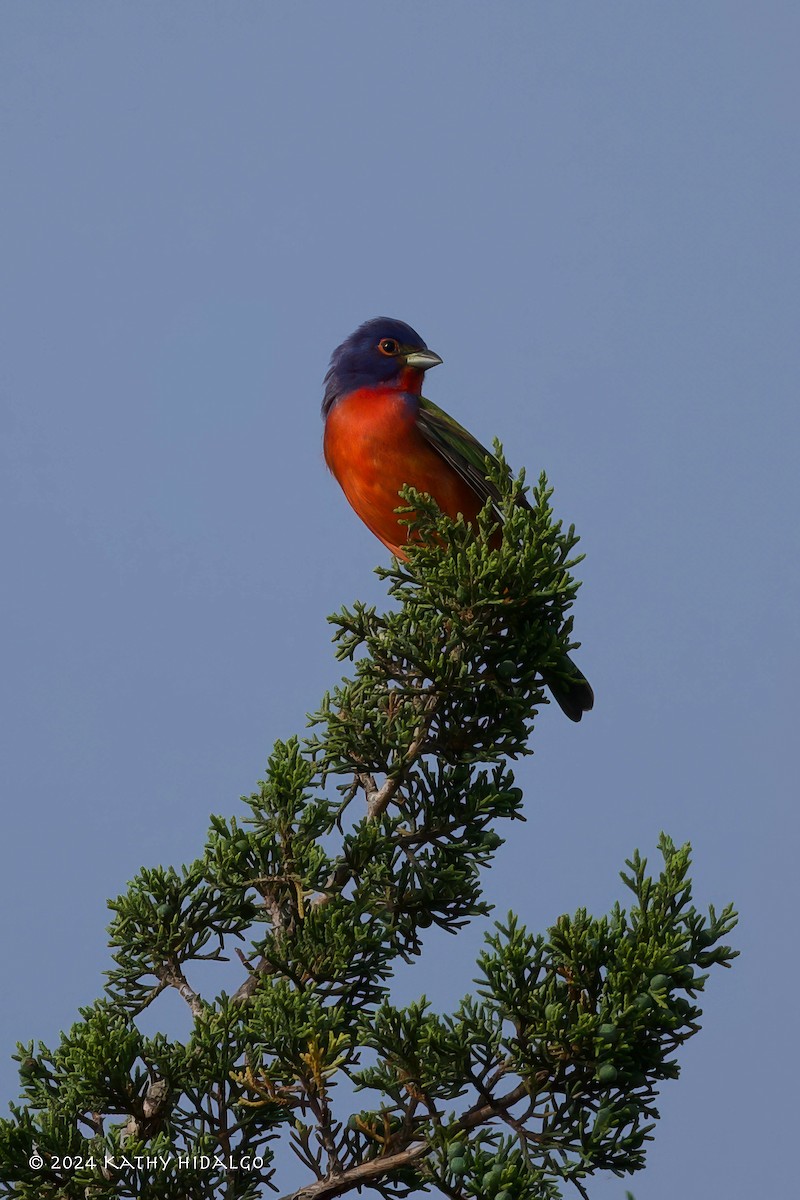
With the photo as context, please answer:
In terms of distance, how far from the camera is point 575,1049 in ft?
14.8

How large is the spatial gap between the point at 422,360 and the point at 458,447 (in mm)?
947

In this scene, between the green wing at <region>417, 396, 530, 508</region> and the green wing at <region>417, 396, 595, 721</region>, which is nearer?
the green wing at <region>417, 396, 595, 721</region>

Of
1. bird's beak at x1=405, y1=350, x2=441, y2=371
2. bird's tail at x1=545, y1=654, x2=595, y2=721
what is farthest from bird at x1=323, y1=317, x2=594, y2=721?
bird's tail at x1=545, y1=654, x2=595, y2=721

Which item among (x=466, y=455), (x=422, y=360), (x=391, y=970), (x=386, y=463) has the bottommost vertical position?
(x=391, y=970)

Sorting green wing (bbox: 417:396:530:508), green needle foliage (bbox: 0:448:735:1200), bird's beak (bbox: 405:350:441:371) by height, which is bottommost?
green needle foliage (bbox: 0:448:735:1200)

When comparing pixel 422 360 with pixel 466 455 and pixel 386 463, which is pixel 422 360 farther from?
pixel 466 455

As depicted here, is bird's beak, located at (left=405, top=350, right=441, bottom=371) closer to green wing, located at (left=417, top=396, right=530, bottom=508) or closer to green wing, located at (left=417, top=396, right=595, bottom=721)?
green wing, located at (left=417, top=396, right=595, bottom=721)

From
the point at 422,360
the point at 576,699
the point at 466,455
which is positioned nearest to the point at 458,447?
the point at 466,455

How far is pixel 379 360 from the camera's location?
7934 mm

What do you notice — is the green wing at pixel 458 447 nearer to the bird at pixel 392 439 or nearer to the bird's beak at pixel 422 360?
the bird at pixel 392 439

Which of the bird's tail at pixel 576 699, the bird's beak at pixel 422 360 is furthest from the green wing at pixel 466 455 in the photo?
the bird's beak at pixel 422 360

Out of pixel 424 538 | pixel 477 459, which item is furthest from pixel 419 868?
pixel 477 459

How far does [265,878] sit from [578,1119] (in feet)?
4.61

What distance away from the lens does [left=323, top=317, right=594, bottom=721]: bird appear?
723cm
